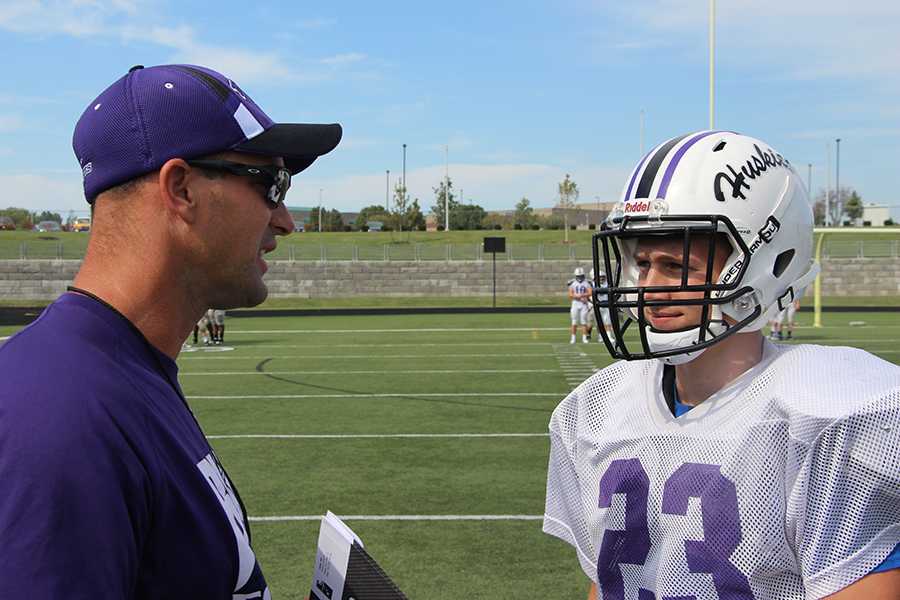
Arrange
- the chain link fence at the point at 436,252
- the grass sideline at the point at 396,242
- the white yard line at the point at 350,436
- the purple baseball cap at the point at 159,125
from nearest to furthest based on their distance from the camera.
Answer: the purple baseball cap at the point at 159,125, the white yard line at the point at 350,436, the chain link fence at the point at 436,252, the grass sideline at the point at 396,242

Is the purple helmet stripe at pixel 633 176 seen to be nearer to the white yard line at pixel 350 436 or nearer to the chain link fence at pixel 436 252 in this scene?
the white yard line at pixel 350 436

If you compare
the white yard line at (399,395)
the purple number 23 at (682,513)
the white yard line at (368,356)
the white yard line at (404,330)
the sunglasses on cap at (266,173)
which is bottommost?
the white yard line at (404,330)

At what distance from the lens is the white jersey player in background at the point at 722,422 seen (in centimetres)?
185

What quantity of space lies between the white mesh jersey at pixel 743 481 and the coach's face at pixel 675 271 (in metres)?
0.21

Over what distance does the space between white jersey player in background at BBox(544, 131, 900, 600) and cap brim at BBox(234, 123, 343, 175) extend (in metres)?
0.79

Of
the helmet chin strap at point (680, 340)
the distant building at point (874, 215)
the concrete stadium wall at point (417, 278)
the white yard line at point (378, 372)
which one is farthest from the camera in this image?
the distant building at point (874, 215)

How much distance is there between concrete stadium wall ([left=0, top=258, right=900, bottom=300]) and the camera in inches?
1396

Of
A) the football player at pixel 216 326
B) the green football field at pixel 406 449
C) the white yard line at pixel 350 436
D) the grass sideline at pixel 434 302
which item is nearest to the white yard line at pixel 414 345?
the green football field at pixel 406 449

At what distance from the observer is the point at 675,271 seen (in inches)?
92.4

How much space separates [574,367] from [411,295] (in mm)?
22840

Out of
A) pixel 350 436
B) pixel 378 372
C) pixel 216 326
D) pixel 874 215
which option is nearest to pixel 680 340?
pixel 350 436

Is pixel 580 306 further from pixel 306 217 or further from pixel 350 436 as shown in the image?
pixel 306 217

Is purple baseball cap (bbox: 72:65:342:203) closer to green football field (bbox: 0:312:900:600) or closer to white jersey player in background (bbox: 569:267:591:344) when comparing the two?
green football field (bbox: 0:312:900:600)

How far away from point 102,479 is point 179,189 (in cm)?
59
